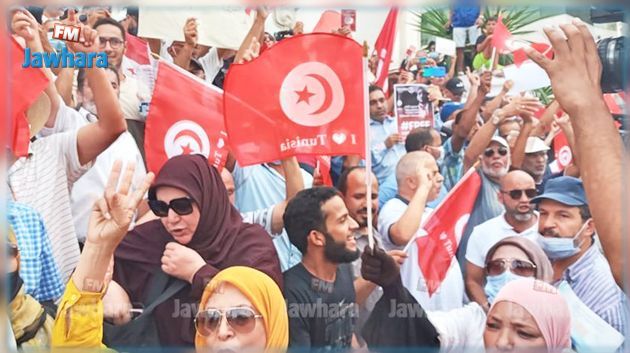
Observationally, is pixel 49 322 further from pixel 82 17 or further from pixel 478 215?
pixel 478 215

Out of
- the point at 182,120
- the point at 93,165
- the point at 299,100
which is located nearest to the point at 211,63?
the point at 182,120

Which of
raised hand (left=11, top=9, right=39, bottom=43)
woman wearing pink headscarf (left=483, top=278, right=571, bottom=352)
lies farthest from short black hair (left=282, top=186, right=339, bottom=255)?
raised hand (left=11, top=9, right=39, bottom=43)

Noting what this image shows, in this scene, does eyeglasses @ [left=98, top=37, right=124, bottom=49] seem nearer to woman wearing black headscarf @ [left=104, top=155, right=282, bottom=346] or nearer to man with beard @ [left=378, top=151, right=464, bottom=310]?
woman wearing black headscarf @ [left=104, top=155, right=282, bottom=346]

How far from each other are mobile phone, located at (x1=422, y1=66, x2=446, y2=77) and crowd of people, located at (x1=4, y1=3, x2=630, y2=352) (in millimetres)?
15

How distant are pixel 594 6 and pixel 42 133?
196 cm

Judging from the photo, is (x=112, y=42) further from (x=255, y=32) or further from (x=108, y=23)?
(x=255, y=32)

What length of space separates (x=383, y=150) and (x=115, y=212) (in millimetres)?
960

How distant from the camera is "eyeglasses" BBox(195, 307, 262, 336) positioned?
364cm

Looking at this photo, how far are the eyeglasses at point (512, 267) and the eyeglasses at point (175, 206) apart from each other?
1071mm

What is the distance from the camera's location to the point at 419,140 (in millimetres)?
3680

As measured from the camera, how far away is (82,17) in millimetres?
3600

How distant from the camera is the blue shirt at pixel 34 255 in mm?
3604

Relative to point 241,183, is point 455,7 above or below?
above

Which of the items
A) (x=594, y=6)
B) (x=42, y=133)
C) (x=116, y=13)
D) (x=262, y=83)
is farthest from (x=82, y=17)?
(x=594, y=6)
